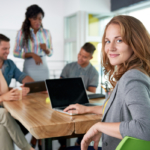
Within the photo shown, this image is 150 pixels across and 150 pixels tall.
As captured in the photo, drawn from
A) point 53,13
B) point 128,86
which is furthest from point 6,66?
point 53,13

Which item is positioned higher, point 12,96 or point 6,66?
point 6,66

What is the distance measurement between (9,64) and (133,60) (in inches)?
76.4

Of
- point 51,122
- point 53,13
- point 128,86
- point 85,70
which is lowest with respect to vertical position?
point 51,122

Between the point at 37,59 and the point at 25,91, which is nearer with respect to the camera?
the point at 25,91

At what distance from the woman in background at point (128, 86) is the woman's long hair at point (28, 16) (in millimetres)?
2319

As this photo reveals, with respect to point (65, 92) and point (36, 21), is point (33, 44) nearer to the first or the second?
point (36, 21)

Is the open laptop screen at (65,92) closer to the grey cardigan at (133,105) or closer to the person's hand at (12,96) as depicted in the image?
the person's hand at (12,96)


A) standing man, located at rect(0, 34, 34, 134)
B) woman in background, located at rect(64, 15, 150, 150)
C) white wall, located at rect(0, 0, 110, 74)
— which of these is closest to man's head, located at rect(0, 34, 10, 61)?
standing man, located at rect(0, 34, 34, 134)

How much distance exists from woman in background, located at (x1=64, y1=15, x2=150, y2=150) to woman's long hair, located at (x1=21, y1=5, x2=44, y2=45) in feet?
7.61

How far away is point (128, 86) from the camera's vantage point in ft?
2.66

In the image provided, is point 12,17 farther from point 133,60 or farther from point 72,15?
point 133,60

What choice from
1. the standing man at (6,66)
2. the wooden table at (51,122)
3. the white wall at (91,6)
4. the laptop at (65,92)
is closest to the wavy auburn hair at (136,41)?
the wooden table at (51,122)

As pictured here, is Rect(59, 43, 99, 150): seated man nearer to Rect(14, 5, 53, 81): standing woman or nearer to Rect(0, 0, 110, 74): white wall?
Rect(14, 5, 53, 81): standing woman

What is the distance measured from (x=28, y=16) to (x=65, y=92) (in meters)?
1.93
